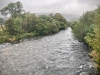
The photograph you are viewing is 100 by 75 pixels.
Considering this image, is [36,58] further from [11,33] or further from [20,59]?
[11,33]

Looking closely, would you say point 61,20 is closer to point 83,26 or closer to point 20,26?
point 20,26

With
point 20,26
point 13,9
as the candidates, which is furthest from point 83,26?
point 13,9

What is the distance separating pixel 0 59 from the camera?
35.7 metres

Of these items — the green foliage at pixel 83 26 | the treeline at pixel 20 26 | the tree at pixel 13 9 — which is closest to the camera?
the green foliage at pixel 83 26

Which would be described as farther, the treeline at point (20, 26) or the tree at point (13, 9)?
the tree at point (13, 9)

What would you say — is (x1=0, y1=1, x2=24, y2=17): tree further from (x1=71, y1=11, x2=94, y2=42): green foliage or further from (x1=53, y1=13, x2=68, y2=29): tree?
(x1=71, y1=11, x2=94, y2=42): green foliage

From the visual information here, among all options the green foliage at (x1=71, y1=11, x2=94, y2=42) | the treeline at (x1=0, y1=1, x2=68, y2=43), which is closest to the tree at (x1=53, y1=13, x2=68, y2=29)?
the treeline at (x1=0, y1=1, x2=68, y2=43)

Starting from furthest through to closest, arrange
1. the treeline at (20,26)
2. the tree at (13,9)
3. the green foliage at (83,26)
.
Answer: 1. the tree at (13,9)
2. the treeline at (20,26)
3. the green foliage at (83,26)

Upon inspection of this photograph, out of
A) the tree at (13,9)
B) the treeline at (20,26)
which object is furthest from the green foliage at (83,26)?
the tree at (13,9)

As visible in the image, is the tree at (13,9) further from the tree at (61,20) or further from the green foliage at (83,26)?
the green foliage at (83,26)

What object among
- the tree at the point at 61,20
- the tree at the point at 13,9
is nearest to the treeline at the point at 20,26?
the tree at the point at 13,9

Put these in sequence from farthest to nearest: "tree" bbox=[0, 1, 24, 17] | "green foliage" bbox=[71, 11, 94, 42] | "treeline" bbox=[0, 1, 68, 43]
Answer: "tree" bbox=[0, 1, 24, 17] → "treeline" bbox=[0, 1, 68, 43] → "green foliage" bbox=[71, 11, 94, 42]

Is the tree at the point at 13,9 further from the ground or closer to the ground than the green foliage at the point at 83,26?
further from the ground

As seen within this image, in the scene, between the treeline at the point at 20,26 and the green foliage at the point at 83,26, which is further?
the treeline at the point at 20,26
